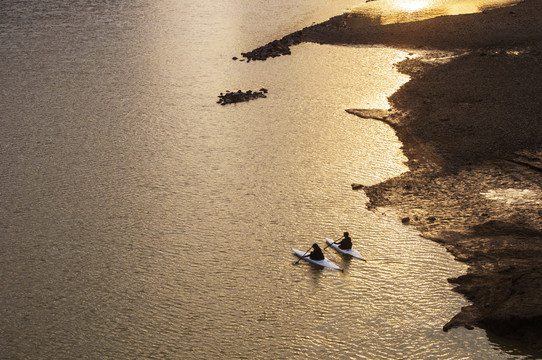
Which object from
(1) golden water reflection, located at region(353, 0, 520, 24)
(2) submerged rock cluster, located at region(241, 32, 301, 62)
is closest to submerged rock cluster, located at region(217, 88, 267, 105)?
(2) submerged rock cluster, located at region(241, 32, 301, 62)

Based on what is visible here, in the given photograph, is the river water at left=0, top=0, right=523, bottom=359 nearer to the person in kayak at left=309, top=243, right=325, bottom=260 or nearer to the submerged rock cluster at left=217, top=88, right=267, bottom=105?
the person in kayak at left=309, top=243, right=325, bottom=260

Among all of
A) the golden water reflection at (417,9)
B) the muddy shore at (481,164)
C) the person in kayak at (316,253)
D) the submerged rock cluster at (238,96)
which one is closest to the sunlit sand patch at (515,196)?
the muddy shore at (481,164)

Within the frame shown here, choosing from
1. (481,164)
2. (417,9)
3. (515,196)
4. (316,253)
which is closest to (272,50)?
(417,9)

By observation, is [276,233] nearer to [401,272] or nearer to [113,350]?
[401,272]

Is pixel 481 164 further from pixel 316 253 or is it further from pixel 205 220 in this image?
pixel 205 220

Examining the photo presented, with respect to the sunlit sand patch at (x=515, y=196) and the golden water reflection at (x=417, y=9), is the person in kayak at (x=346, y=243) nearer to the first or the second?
the sunlit sand patch at (x=515, y=196)

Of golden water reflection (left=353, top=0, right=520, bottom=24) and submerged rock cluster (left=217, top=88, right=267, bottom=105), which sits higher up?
golden water reflection (left=353, top=0, right=520, bottom=24)
